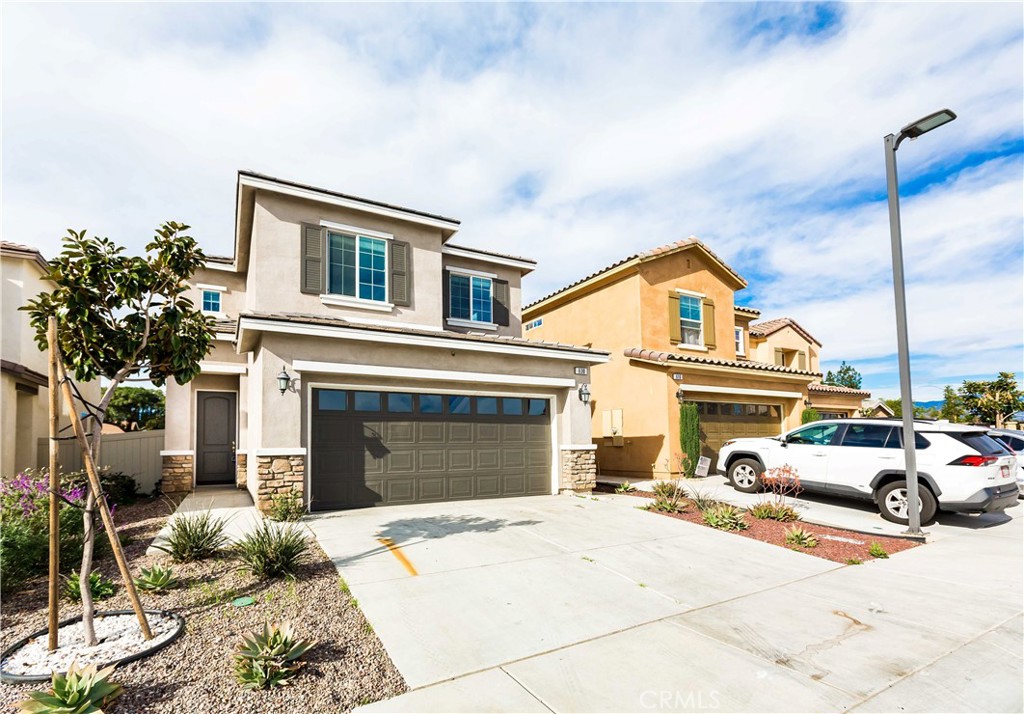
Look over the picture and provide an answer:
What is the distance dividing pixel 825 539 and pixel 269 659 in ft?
27.3

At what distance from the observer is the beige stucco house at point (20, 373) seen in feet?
33.5

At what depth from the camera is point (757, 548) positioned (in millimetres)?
7641

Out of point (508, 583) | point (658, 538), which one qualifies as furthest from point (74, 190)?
point (658, 538)

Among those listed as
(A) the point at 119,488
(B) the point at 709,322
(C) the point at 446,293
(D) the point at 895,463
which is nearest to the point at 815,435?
(D) the point at 895,463

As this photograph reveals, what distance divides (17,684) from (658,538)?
23.9 feet

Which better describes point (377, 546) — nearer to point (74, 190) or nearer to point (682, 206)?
point (74, 190)

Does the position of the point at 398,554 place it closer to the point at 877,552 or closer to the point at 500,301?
the point at 877,552

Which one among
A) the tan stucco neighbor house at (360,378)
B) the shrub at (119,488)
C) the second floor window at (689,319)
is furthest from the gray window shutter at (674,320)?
the shrub at (119,488)

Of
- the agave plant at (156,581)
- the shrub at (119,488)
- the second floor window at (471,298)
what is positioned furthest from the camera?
the second floor window at (471,298)

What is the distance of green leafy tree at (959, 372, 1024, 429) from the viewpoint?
3061cm

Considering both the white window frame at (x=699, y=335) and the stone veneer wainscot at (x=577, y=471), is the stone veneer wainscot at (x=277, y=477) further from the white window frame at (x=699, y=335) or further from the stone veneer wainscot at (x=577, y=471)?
the white window frame at (x=699, y=335)

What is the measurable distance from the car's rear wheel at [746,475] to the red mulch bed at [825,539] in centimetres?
240

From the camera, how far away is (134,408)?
102 feet

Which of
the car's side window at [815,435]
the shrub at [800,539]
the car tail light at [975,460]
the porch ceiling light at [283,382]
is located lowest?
the shrub at [800,539]
